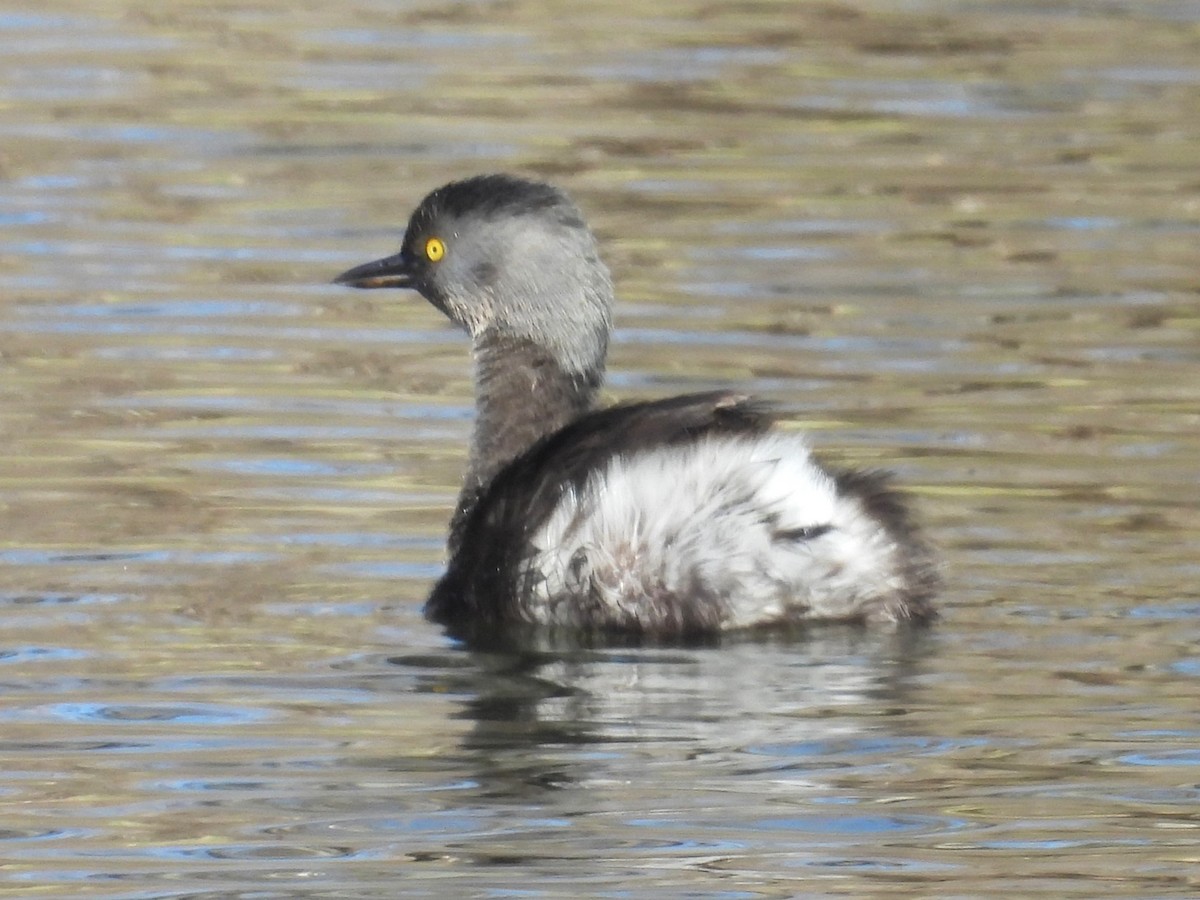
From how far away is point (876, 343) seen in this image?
11.1m

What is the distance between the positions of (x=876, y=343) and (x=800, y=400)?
91 cm

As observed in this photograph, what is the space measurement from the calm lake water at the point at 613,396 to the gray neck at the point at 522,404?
359 millimetres

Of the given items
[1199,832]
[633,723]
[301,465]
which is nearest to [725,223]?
[301,465]

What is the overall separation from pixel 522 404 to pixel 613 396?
1861 mm

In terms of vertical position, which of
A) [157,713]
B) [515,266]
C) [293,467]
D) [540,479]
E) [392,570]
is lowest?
[157,713]

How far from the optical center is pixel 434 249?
8.99 meters

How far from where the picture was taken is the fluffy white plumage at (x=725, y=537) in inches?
298

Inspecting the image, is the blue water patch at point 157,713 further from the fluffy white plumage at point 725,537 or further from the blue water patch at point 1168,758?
the blue water patch at point 1168,758

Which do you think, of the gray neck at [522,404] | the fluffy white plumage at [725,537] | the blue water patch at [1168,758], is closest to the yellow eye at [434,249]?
the gray neck at [522,404]

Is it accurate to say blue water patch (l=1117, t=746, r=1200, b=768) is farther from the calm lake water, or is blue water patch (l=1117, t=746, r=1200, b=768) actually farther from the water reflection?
the water reflection

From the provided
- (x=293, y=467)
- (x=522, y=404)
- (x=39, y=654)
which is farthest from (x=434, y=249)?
(x=39, y=654)

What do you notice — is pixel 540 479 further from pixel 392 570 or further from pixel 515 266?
pixel 515 266

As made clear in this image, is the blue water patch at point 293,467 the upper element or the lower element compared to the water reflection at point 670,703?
upper

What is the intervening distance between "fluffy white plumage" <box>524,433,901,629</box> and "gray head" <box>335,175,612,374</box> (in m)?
0.98
